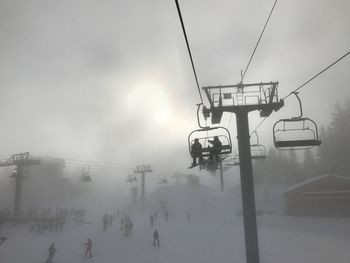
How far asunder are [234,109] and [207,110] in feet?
4.58

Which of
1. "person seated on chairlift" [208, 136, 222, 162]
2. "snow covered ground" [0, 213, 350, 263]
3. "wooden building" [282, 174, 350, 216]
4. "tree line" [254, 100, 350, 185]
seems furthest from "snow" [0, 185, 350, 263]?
"tree line" [254, 100, 350, 185]

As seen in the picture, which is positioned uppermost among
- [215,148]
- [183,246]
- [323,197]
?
[215,148]

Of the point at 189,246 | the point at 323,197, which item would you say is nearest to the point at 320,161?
the point at 323,197

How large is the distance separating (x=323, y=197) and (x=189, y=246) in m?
25.1

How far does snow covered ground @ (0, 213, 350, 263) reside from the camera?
735 inches

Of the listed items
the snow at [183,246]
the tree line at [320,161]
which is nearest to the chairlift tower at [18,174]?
the snow at [183,246]

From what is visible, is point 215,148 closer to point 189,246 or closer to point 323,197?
point 189,246

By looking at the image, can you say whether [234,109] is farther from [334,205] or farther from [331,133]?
[331,133]

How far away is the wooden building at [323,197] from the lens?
125 feet

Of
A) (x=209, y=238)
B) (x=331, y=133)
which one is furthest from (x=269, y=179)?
(x=209, y=238)

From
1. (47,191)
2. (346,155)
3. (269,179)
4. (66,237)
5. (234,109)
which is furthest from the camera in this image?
(47,191)

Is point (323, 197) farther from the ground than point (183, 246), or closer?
farther from the ground

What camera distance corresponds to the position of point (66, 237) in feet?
95.8

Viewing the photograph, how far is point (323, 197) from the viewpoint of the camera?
1555 inches
